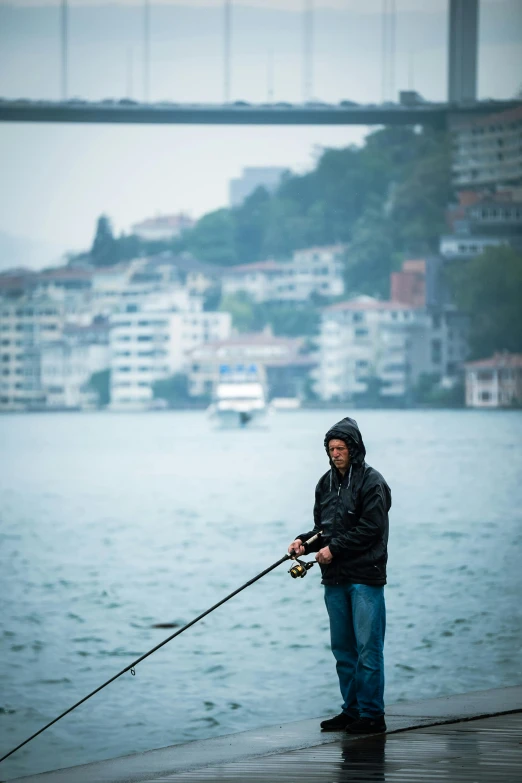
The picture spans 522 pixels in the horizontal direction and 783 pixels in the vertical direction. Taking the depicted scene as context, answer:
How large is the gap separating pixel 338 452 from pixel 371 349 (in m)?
88.7

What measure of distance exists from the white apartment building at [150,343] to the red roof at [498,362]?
70.0ft

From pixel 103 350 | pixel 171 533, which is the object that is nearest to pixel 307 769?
pixel 171 533

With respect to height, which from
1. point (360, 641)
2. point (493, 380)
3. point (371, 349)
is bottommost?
point (493, 380)

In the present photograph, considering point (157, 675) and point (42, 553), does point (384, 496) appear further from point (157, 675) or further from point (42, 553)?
point (42, 553)

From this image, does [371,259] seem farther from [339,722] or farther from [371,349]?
[339,722]

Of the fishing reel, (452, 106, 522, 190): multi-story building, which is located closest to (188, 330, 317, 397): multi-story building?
(452, 106, 522, 190): multi-story building

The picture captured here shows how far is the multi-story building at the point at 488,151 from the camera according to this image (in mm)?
90062

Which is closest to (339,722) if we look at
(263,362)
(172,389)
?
(263,362)

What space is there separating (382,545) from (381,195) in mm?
102747

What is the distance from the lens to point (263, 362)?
92.1m

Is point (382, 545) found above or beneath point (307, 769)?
above

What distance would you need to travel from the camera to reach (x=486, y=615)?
13.6 meters

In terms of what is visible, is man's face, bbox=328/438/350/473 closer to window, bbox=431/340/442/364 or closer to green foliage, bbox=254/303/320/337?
window, bbox=431/340/442/364

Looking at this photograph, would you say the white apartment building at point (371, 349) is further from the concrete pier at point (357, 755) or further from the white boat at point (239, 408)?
the concrete pier at point (357, 755)
